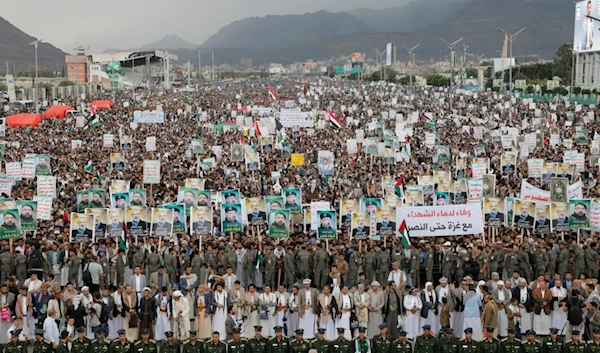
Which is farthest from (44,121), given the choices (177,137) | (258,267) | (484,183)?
(258,267)

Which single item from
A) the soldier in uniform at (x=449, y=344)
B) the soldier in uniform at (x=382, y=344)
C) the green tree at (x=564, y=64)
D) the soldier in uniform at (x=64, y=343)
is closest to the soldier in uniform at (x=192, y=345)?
the soldier in uniform at (x=64, y=343)

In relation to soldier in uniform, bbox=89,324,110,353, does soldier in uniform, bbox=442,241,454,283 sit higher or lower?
higher

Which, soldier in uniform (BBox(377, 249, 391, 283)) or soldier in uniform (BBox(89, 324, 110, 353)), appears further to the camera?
soldier in uniform (BBox(377, 249, 391, 283))

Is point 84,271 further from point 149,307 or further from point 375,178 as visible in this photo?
point 375,178

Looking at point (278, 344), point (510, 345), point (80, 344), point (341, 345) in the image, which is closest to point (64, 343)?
A: point (80, 344)

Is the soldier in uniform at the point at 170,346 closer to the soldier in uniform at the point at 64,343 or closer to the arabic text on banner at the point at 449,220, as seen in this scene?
the soldier in uniform at the point at 64,343

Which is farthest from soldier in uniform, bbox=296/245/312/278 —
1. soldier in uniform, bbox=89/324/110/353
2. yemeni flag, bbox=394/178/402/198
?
→ yemeni flag, bbox=394/178/402/198

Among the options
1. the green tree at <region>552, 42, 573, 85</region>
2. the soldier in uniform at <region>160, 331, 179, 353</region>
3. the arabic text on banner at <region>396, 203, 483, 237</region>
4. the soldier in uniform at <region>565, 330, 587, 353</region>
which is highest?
the green tree at <region>552, 42, 573, 85</region>

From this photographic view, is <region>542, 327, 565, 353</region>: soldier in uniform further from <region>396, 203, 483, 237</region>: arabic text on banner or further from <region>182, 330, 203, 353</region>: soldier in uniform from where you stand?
<region>182, 330, 203, 353</region>: soldier in uniform
